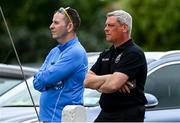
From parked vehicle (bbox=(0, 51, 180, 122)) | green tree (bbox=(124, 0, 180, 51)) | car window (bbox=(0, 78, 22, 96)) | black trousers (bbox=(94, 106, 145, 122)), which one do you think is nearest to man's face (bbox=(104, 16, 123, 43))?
black trousers (bbox=(94, 106, 145, 122))

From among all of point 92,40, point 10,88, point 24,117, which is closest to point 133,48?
point 24,117

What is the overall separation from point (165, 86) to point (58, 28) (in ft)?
5.85

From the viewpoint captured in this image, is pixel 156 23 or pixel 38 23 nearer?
pixel 156 23

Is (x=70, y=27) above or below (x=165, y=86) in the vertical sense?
above

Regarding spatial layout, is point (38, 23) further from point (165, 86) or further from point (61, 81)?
point (61, 81)

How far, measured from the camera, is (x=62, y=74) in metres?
8.94

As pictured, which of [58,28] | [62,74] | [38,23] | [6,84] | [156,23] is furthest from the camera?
[38,23]

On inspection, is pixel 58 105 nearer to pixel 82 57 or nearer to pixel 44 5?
pixel 82 57

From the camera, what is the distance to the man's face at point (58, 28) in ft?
29.8

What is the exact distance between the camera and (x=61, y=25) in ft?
29.8

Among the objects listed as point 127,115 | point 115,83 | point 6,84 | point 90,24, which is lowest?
point 90,24

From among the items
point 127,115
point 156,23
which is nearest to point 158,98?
point 127,115

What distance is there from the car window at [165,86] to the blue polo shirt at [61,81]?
4.64 ft

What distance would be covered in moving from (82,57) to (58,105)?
0.50m
